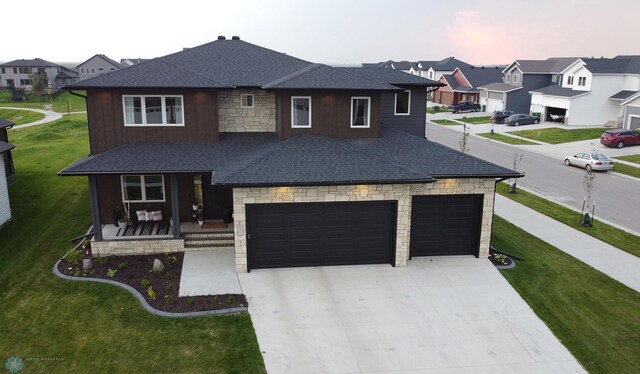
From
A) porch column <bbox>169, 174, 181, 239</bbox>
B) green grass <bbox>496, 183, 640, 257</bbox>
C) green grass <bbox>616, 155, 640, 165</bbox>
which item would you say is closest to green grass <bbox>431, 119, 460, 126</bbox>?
green grass <bbox>616, 155, 640, 165</bbox>

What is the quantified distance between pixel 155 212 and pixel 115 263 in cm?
314

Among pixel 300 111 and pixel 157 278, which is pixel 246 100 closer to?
pixel 300 111

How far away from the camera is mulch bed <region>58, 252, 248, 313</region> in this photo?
1435cm

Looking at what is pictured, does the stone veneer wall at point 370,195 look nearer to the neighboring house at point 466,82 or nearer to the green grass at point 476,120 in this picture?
the green grass at point 476,120

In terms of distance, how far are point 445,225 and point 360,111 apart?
19.6ft

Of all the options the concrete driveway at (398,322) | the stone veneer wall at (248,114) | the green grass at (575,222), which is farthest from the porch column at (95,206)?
the green grass at (575,222)

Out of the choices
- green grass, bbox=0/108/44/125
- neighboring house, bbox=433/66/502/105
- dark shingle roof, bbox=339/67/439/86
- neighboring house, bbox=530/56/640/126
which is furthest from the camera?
neighboring house, bbox=433/66/502/105

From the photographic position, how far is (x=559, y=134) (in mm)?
49906

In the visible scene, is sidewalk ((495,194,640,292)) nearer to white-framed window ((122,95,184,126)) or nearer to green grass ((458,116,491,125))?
white-framed window ((122,95,184,126))

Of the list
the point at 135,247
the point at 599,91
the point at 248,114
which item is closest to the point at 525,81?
the point at 599,91

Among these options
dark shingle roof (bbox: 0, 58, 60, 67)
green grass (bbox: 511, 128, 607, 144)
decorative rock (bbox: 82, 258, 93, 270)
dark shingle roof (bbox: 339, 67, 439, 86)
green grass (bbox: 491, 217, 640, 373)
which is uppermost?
dark shingle roof (bbox: 0, 58, 60, 67)

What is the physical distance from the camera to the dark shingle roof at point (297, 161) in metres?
16.4

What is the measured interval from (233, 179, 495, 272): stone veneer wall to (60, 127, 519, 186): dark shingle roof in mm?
496

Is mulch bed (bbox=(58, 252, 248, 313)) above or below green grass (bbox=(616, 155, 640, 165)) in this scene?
below
